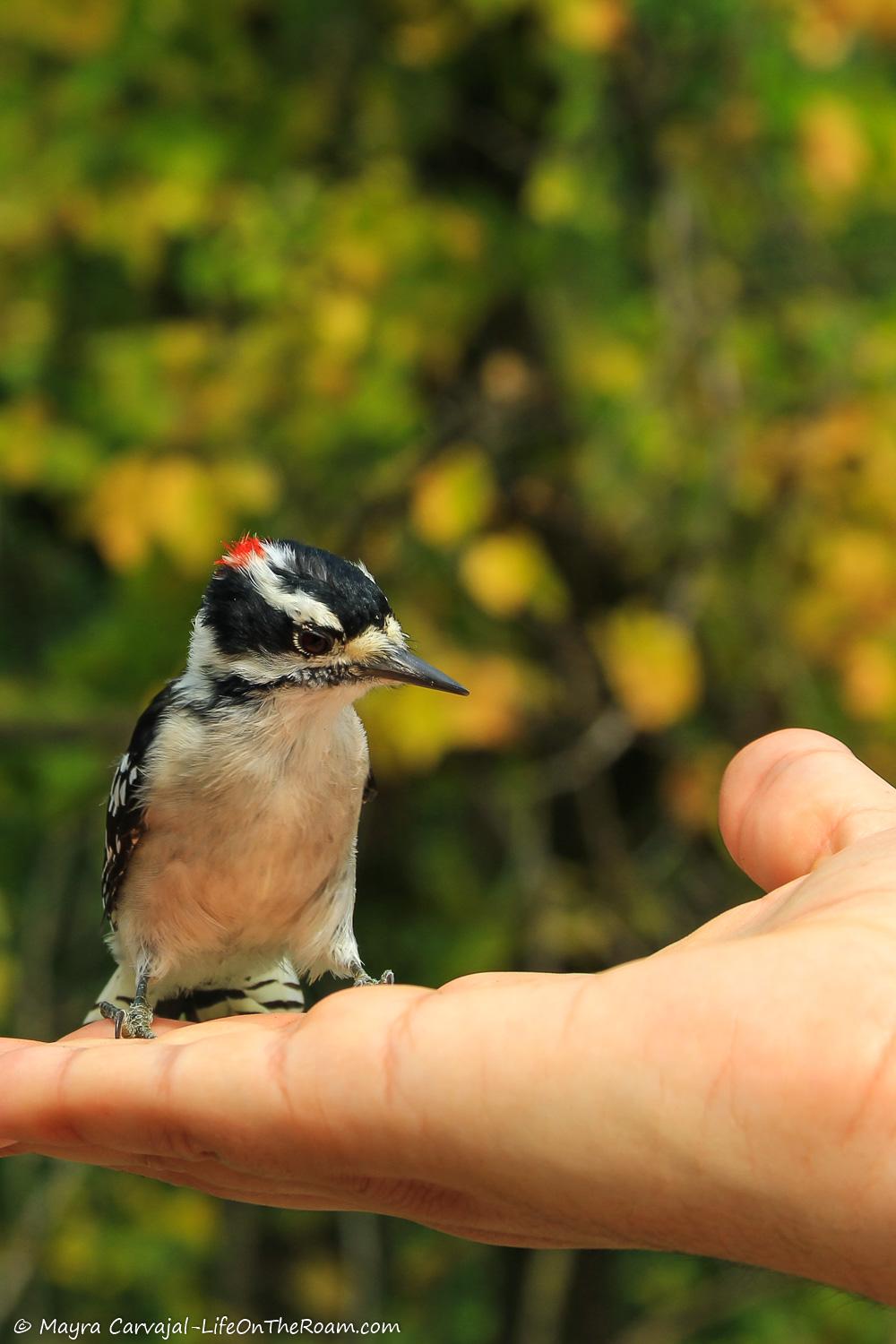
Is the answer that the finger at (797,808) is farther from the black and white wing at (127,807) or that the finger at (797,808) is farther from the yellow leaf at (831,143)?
the yellow leaf at (831,143)

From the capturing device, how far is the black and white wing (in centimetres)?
341

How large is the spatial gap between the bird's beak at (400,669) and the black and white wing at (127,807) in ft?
1.98

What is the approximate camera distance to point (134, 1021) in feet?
10.8

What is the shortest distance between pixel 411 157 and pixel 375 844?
2332 millimetres

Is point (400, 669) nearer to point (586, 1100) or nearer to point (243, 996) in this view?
point (243, 996)

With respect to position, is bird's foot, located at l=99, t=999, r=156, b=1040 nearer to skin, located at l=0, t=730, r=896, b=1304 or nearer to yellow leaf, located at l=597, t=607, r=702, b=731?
skin, located at l=0, t=730, r=896, b=1304

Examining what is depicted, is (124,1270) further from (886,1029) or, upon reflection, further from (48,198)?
(886,1029)

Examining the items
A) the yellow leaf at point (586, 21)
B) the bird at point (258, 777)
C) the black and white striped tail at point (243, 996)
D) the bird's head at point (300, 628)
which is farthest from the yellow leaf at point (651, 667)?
the yellow leaf at point (586, 21)

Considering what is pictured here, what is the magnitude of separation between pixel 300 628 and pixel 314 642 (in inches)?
1.5

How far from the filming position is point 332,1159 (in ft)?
6.80

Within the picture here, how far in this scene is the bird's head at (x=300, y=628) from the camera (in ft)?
10.3

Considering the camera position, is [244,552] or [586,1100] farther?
[244,552]

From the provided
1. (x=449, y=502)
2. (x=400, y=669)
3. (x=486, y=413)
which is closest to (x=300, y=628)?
(x=400, y=669)

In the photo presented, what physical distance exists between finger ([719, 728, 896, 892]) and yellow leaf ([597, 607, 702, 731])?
1861 millimetres
